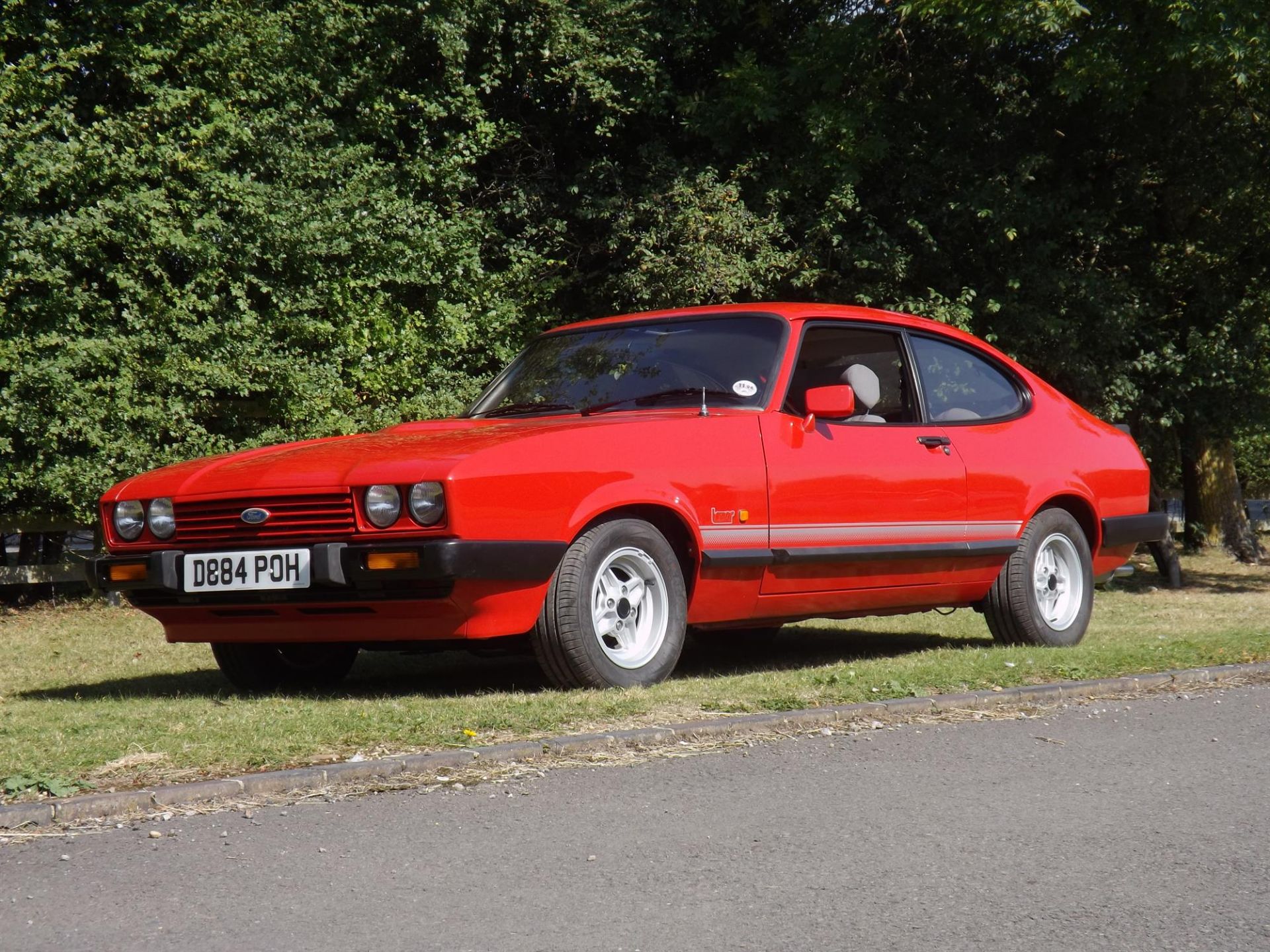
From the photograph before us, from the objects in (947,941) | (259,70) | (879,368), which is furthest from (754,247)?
(947,941)

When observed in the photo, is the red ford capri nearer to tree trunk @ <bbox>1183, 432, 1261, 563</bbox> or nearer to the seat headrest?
the seat headrest

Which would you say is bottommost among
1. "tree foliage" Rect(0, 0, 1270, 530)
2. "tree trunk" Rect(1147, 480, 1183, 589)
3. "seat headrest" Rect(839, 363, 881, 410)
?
"tree trunk" Rect(1147, 480, 1183, 589)

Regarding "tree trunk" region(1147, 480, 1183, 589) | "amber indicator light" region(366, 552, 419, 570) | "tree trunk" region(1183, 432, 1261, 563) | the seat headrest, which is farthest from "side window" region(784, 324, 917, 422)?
"tree trunk" region(1183, 432, 1261, 563)

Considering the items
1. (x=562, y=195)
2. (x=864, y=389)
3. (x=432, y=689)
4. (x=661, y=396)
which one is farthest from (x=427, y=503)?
(x=562, y=195)

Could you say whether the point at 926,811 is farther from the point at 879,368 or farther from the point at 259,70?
the point at 259,70

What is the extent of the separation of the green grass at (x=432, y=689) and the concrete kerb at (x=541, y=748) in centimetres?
16

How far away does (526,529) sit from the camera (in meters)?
5.69

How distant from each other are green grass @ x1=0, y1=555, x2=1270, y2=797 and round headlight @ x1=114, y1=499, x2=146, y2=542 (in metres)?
0.69

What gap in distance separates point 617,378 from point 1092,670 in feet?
8.33

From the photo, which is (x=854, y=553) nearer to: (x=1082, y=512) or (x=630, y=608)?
(x=630, y=608)

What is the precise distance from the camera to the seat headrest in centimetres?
719

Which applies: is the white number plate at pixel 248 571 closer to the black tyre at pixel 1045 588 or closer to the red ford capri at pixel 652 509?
the red ford capri at pixel 652 509

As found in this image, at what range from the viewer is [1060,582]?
8219mm

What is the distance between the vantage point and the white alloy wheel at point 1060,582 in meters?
8.09
